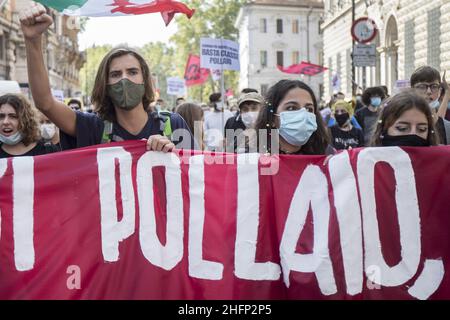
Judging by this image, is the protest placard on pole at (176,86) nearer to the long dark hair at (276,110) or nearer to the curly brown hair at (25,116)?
the curly brown hair at (25,116)

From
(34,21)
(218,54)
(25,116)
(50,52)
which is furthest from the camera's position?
(50,52)

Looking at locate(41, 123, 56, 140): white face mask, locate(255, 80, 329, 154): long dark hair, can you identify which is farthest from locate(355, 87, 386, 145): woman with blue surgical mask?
locate(255, 80, 329, 154): long dark hair

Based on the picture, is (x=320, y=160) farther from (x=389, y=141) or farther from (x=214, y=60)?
(x=214, y=60)

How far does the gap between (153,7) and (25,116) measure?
1.35 m

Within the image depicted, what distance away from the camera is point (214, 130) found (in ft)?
33.7

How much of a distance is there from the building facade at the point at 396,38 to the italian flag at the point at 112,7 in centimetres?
642

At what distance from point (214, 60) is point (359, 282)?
29.3ft

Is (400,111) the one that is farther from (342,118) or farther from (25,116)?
→ (342,118)

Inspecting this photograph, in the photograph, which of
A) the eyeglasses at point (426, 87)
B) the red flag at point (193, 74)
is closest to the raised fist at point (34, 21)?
the eyeglasses at point (426, 87)

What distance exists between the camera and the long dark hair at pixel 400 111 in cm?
365

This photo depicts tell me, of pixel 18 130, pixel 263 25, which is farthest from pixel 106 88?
pixel 263 25

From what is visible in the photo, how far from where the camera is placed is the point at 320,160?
3.56 metres

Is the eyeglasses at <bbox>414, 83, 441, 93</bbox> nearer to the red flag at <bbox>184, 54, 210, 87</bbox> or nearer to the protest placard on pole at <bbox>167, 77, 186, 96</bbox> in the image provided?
the red flag at <bbox>184, 54, 210, 87</bbox>

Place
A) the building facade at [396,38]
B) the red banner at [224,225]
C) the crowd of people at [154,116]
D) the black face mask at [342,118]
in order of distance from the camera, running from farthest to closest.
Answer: the building facade at [396,38]
the black face mask at [342,118]
the crowd of people at [154,116]
the red banner at [224,225]
